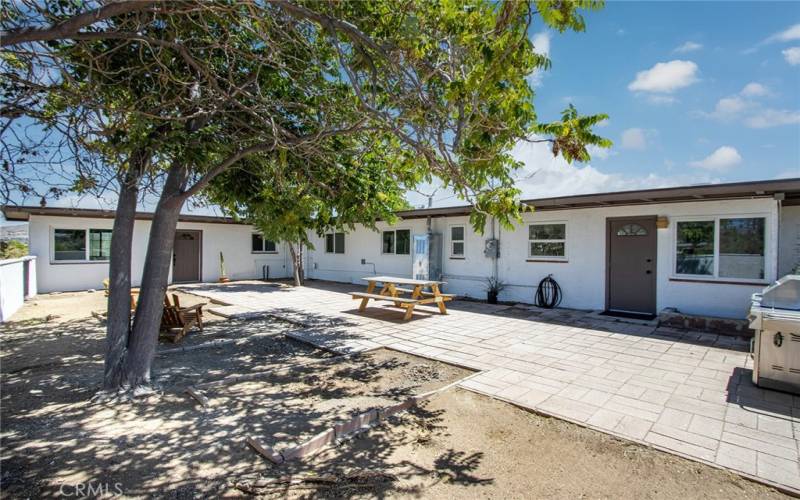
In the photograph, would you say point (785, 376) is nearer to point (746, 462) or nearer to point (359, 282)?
point (746, 462)

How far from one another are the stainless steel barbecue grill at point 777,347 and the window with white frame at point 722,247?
3748mm

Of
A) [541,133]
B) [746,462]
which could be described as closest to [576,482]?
[746,462]

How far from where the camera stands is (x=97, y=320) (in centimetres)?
836

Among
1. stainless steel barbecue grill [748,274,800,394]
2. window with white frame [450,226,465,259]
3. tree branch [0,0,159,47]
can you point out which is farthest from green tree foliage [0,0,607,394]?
window with white frame [450,226,465,259]

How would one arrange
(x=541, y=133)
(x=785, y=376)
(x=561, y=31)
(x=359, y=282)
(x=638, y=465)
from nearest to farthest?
(x=561, y=31)
(x=638, y=465)
(x=541, y=133)
(x=785, y=376)
(x=359, y=282)

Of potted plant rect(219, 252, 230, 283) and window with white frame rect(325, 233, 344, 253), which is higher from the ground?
window with white frame rect(325, 233, 344, 253)

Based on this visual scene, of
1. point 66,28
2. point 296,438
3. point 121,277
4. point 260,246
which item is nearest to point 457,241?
point 121,277

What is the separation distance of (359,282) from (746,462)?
13.9 m

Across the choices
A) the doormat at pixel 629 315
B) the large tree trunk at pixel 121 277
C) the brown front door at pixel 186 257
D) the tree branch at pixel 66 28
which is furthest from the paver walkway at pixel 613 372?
the brown front door at pixel 186 257

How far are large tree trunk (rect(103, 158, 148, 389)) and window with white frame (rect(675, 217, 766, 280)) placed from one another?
10003 millimetres

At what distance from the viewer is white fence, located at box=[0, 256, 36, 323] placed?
328 inches

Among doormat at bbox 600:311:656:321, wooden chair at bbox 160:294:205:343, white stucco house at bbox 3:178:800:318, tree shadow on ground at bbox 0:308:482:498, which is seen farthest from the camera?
doormat at bbox 600:311:656:321

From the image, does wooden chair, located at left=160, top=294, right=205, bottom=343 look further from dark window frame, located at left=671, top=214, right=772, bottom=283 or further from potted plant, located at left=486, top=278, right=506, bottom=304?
dark window frame, located at left=671, top=214, right=772, bottom=283

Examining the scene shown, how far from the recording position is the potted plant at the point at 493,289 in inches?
436
